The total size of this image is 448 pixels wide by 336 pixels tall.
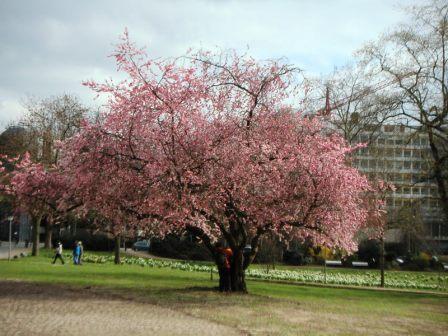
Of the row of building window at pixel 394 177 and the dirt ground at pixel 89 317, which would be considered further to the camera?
the row of building window at pixel 394 177

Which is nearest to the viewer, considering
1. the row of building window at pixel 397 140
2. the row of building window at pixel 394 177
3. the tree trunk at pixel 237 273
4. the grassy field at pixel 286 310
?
the grassy field at pixel 286 310

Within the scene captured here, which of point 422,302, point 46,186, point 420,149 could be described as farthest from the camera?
point 420,149

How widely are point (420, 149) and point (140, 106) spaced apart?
1566 centimetres

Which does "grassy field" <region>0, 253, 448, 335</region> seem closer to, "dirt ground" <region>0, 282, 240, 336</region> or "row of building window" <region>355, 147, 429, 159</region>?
"dirt ground" <region>0, 282, 240, 336</region>

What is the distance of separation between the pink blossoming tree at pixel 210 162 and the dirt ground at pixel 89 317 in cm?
289

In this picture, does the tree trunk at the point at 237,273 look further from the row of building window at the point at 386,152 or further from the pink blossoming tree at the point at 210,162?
the row of building window at the point at 386,152

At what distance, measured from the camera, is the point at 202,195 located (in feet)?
49.9

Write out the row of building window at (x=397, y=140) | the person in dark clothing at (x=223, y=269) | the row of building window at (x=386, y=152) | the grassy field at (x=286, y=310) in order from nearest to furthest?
1. the grassy field at (x=286, y=310)
2. the person in dark clothing at (x=223, y=269)
3. the row of building window at (x=397, y=140)
4. the row of building window at (x=386, y=152)

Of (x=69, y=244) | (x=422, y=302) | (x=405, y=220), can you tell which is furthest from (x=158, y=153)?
(x=69, y=244)

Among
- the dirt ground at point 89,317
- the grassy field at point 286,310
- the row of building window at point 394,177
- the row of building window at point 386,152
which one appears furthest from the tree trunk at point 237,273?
the row of building window at point 386,152

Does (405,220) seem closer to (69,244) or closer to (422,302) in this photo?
(422,302)

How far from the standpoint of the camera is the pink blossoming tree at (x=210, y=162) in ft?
50.1

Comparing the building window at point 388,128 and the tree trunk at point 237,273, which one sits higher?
the building window at point 388,128

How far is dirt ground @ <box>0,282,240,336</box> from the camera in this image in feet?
33.7
